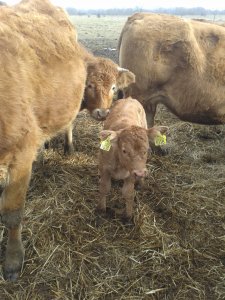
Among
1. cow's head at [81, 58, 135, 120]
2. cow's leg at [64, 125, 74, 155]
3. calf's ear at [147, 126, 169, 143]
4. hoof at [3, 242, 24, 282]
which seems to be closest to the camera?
hoof at [3, 242, 24, 282]

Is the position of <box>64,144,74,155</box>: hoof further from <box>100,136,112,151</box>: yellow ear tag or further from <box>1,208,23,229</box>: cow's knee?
<box>1,208,23,229</box>: cow's knee

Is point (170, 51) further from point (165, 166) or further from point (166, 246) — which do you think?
point (166, 246)

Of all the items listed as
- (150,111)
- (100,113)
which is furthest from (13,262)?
(150,111)

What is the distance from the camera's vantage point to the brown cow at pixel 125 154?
12.8 feet

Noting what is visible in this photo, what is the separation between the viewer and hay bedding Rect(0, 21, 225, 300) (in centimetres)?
348

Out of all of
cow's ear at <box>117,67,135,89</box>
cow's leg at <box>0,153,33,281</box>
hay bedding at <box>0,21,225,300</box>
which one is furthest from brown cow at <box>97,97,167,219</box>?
cow's leg at <box>0,153,33,281</box>

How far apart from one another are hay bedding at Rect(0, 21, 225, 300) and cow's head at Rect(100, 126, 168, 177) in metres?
0.70

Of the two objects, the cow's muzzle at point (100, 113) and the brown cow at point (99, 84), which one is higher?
the brown cow at point (99, 84)

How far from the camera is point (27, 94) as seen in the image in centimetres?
344

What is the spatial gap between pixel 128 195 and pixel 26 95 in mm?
1542

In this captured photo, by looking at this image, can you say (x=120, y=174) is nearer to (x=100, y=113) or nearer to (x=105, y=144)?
(x=105, y=144)

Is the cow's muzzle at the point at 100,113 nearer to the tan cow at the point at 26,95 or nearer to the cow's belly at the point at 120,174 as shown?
the tan cow at the point at 26,95

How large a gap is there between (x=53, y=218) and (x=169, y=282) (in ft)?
4.65

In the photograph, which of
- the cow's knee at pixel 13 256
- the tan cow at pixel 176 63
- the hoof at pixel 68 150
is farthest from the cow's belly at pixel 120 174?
the tan cow at pixel 176 63
